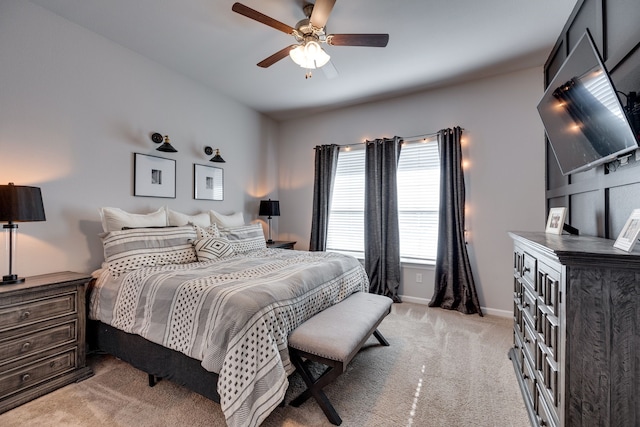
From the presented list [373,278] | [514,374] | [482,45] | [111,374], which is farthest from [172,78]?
[514,374]

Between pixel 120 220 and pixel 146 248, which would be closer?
pixel 146 248

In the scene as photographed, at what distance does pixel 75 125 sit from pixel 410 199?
→ 375cm

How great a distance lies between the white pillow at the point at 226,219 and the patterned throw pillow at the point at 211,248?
72 centimetres

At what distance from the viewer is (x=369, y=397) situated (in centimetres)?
186

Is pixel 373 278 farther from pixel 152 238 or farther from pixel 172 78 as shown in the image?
pixel 172 78

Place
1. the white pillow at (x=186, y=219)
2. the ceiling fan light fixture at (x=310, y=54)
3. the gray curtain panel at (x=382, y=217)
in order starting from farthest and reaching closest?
the gray curtain panel at (x=382, y=217), the white pillow at (x=186, y=219), the ceiling fan light fixture at (x=310, y=54)

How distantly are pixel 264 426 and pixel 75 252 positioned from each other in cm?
220

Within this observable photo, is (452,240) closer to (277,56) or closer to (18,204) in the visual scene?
(277,56)

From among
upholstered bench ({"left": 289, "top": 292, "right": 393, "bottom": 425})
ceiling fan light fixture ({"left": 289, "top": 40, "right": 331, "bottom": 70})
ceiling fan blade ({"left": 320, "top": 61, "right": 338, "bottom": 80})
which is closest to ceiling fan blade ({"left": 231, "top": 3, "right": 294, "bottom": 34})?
ceiling fan light fixture ({"left": 289, "top": 40, "right": 331, "bottom": 70})

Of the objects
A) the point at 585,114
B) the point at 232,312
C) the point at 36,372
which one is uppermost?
the point at 585,114

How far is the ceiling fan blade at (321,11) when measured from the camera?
176 centimetres

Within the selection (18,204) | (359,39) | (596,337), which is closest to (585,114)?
(596,337)

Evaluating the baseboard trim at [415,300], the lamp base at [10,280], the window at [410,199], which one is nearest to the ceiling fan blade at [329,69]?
the window at [410,199]

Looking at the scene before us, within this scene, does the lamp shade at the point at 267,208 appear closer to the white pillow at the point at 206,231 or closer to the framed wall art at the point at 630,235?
the white pillow at the point at 206,231
